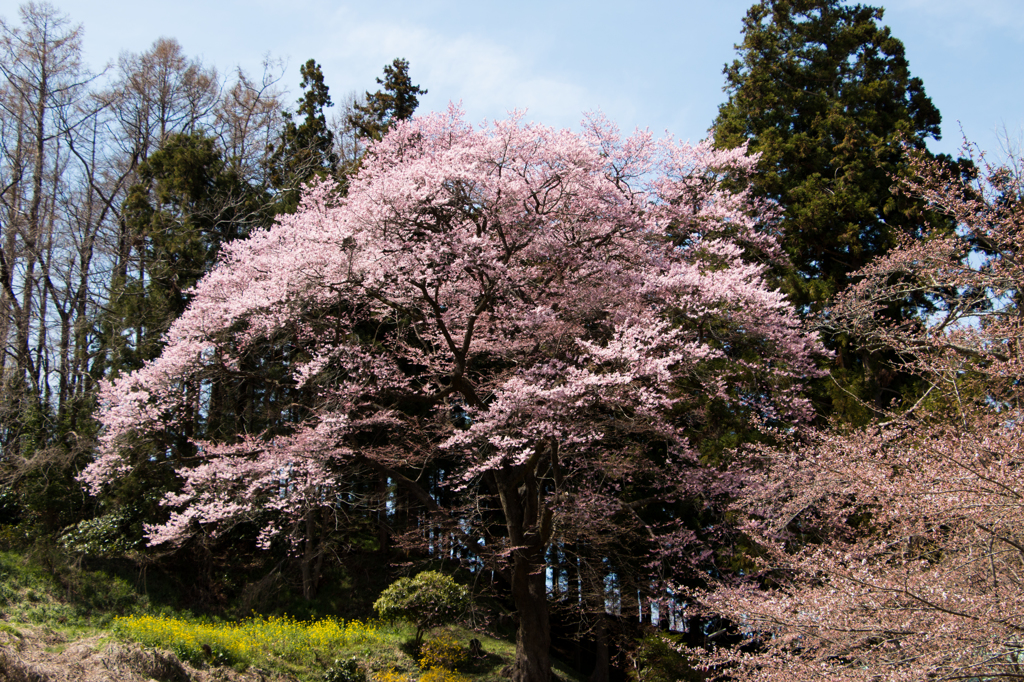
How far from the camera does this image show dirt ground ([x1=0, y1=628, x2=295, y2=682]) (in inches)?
196

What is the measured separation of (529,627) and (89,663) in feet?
15.5

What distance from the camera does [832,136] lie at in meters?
12.1

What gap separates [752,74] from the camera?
1286 cm

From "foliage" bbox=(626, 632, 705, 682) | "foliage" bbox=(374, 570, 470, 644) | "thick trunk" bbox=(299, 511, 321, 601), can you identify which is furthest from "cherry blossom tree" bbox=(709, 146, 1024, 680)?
"thick trunk" bbox=(299, 511, 321, 601)

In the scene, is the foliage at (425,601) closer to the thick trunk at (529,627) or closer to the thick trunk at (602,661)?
the thick trunk at (529,627)

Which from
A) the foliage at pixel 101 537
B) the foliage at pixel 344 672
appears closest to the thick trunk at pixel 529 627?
the foliage at pixel 344 672

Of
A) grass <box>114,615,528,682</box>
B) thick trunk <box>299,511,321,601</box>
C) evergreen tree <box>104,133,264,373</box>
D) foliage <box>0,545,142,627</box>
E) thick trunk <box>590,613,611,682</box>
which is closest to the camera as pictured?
grass <box>114,615,528,682</box>

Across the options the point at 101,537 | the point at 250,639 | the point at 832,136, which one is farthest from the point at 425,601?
the point at 832,136

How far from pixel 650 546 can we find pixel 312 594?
19.6 ft

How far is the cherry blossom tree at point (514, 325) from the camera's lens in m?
7.33

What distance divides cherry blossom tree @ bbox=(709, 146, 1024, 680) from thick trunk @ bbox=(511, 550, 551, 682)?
7.15 feet

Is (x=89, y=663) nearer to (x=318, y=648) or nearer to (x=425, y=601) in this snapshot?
(x=318, y=648)

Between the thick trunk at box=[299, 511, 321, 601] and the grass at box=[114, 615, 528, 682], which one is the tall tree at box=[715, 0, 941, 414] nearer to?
the grass at box=[114, 615, 528, 682]

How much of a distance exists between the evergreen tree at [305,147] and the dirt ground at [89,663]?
880 centimetres
